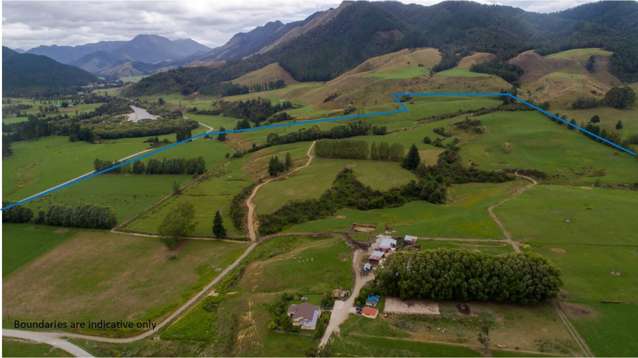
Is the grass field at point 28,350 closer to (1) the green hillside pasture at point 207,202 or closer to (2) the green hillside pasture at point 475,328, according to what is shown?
(1) the green hillside pasture at point 207,202

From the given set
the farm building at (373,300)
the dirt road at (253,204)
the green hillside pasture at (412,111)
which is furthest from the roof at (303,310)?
the green hillside pasture at (412,111)

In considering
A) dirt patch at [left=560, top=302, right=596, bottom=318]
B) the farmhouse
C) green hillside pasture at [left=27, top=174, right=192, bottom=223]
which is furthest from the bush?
green hillside pasture at [left=27, top=174, right=192, bottom=223]

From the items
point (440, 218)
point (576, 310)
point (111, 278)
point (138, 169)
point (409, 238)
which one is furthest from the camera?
point (138, 169)

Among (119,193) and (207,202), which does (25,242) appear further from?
(207,202)

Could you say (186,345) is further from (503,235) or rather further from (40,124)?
(40,124)

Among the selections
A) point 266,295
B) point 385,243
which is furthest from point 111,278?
point 385,243
